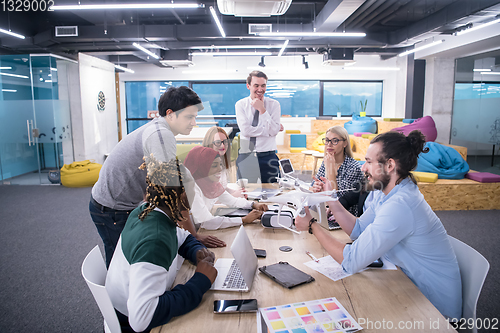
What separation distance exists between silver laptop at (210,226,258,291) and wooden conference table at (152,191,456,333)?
3 centimetres

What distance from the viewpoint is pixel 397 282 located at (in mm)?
1348

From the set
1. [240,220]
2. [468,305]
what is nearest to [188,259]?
[240,220]

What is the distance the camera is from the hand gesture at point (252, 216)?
2146 mm

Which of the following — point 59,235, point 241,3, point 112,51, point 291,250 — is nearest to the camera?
point 291,250

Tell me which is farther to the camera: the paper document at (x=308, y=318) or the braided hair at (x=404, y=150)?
the braided hair at (x=404, y=150)

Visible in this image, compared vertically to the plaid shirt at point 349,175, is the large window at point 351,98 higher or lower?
higher

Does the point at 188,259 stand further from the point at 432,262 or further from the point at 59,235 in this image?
the point at 59,235

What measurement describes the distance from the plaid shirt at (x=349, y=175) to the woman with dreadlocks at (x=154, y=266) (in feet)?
4.90

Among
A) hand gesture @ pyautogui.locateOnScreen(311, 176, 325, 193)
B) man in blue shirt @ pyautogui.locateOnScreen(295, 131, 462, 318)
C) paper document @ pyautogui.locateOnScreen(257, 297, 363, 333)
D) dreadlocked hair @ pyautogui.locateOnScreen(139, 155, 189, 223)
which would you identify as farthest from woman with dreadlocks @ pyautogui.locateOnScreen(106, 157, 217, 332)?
hand gesture @ pyautogui.locateOnScreen(311, 176, 325, 193)

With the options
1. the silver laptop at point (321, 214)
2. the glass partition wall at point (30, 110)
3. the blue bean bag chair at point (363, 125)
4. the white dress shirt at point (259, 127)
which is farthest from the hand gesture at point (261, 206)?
the blue bean bag chair at point (363, 125)

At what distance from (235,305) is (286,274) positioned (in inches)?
12.5

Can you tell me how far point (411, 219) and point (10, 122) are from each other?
8.35m

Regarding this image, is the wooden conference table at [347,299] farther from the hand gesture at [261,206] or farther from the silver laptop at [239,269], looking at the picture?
the hand gesture at [261,206]

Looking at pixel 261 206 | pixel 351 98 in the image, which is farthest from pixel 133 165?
pixel 351 98
